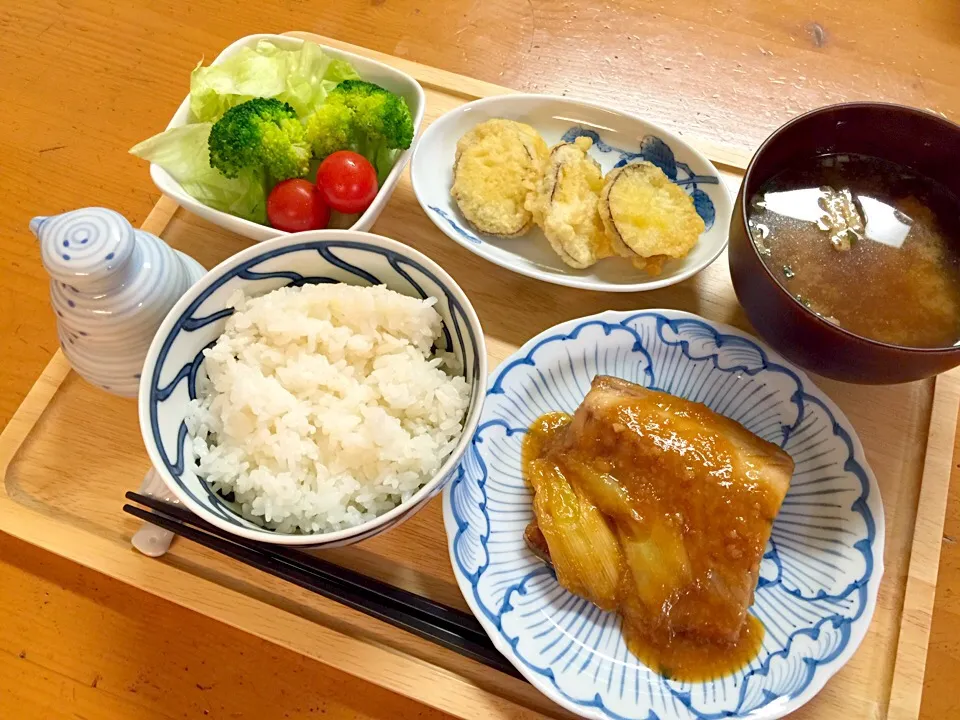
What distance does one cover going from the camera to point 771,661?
5.17ft

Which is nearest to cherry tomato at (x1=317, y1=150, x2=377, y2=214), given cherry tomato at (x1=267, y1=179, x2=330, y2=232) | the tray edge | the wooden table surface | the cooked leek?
cherry tomato at (x1=267, y1=179, x2=330, y2=232)

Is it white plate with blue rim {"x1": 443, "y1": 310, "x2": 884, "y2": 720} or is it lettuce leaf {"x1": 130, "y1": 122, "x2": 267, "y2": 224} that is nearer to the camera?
white plate with blue rim {"x1": 443, "y1": 310, "x2": 884, "y2": 720}

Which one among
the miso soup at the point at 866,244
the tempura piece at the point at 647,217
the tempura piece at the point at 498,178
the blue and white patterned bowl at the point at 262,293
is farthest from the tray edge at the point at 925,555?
the tempura piece at the point at 498,178

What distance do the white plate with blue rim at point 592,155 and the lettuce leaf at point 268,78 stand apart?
1.24 feet

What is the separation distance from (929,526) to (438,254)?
5.05 feet

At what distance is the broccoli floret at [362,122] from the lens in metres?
1.98

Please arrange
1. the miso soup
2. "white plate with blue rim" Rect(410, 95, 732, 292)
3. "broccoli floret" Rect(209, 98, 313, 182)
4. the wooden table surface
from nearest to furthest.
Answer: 1. the miso soup
2. "broccoli floret" Rect(209, 98, 313, 182)
3. "white plate with blue rim" Rect(410, 95, 732, 292)
4. the wooden table surface

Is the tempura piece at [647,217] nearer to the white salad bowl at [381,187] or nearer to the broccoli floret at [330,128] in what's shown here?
the white salad bowl at [381,187]

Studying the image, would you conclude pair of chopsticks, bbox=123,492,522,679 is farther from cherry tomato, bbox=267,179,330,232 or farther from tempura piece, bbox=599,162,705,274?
tempura piece, bbox=599,162,705,274

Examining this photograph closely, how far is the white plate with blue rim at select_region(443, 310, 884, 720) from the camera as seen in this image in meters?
1.53

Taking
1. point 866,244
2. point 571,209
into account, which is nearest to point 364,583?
point 571,209

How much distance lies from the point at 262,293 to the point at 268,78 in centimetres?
84

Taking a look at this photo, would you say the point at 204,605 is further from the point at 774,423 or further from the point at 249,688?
the point at 774,423

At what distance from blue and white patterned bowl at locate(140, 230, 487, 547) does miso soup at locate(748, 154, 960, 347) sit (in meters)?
0.82
